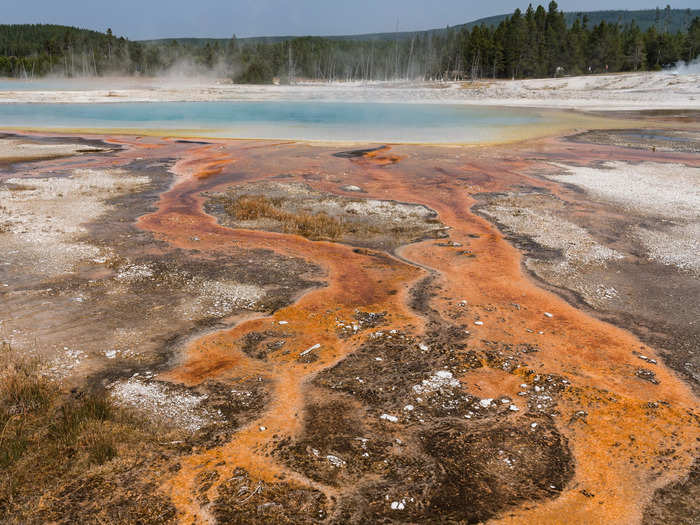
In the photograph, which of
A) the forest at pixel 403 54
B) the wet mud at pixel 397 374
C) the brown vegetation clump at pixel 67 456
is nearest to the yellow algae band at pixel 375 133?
the wet mud at pixel 397 374

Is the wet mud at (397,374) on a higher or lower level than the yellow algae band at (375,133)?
lower

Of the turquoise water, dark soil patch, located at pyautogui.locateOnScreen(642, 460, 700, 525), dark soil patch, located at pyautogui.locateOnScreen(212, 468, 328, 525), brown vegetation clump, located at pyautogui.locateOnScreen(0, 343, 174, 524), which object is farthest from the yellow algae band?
dark soil patch, located at pyautogui.locateOnScreen(212, 468, 328, 525)

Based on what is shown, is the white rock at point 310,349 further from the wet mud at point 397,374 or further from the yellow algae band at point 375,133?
the yellow algae band at point 375,133

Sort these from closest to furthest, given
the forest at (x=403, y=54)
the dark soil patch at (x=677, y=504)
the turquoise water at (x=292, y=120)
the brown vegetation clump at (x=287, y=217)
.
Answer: the dark soil patch at (x=677, y=504) → the brown vegetation clump at (x=287, y=217) → the turquoise water at (x=292, y=120) → the forest at (x=403, y=54)

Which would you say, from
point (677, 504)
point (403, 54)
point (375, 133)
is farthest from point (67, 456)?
point (403, 54)

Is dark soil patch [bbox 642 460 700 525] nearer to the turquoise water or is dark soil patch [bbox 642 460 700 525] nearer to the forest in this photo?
the turquoise water

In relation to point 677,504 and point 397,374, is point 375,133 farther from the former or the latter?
point 677,504

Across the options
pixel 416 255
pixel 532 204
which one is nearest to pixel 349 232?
pixel 416 255
